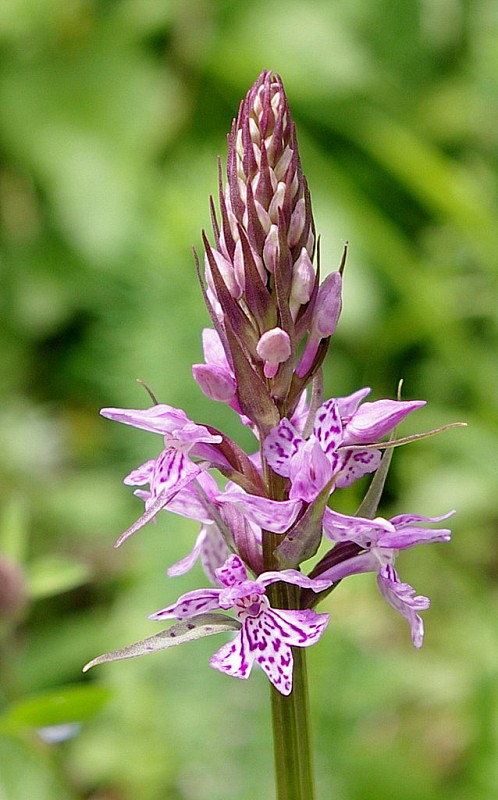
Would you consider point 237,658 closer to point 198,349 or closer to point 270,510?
point 270,510

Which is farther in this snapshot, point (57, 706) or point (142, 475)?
point (57, 706)

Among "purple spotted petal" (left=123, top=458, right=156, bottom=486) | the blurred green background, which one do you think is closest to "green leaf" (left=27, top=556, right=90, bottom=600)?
the blurred green background

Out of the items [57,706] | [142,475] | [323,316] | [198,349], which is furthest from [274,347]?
[198,349]

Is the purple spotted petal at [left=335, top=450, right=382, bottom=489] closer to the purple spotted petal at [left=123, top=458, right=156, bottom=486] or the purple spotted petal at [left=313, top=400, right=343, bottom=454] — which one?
the purple spotted petal at [left=313, top=400, right=343, bottom=454]

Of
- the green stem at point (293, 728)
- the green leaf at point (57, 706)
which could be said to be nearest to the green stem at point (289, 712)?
the green stem at point (293, 728)

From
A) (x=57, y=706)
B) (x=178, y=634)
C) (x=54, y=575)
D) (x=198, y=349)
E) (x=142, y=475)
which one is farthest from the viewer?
(x=198, y=349)

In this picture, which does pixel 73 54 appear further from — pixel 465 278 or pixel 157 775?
pixel 157 775

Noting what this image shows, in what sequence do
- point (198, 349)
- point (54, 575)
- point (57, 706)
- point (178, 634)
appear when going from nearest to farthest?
point (178, 634) < point (57, 706) < point (54, 575) < point (198, 349)

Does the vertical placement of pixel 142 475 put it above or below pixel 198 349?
below
